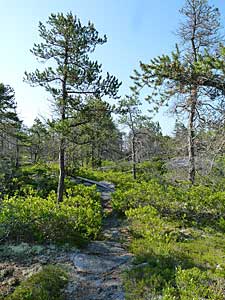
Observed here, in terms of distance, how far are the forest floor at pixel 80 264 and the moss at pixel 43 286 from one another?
0.17m

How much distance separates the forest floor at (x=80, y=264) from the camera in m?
4.71

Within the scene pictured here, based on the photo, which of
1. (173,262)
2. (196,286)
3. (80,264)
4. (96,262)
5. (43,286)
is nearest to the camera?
(196,286)

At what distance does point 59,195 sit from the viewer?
10.8m

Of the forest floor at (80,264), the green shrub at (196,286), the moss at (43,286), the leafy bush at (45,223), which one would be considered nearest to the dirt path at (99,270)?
the forest floor at (80,264)

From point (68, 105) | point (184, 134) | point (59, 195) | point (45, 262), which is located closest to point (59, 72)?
point (68, 105)

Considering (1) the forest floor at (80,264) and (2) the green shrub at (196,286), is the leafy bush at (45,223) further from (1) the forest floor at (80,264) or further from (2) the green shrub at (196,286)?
(2) the green shrub at (196,286)

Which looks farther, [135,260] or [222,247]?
[222,247]

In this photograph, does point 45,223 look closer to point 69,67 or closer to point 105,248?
point 105,248

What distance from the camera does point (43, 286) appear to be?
4535mm

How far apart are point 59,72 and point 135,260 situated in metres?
7.30

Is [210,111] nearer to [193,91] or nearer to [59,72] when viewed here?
[193,91]

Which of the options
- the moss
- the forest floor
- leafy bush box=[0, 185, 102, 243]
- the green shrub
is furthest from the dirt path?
the green shrub

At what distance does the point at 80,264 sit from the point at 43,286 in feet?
4.26

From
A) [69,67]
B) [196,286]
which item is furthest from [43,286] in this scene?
[69,67]
